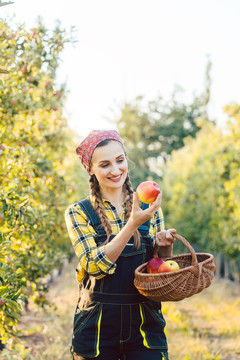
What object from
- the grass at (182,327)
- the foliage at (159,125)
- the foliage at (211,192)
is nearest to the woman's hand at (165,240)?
the grass at (182,327)

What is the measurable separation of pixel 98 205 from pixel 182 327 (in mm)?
3721

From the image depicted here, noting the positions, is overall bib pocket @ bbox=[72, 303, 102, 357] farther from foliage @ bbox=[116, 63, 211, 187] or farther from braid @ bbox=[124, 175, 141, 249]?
foliage @ bbox=[116, 63, 211, 187]

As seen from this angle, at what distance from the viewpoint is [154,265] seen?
2.09m

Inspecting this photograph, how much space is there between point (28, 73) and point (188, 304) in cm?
474

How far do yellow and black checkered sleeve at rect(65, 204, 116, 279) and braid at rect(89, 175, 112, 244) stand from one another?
0.07 metres

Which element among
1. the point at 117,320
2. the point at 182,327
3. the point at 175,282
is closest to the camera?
the point at 175,282

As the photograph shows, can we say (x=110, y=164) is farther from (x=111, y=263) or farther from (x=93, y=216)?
(x=111, y=263)

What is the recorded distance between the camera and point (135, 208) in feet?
6.10

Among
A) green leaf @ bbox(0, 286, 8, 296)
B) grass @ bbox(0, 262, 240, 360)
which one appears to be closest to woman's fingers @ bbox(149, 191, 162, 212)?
green leaf @ bbox(0, 286, 8, 296)

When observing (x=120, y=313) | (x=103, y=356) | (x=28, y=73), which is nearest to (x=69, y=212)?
(x=120, y=313)

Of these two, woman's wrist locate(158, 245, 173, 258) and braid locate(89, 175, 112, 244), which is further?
woman's wrist locate(158, 245, 173, 258)

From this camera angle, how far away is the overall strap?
2092mm

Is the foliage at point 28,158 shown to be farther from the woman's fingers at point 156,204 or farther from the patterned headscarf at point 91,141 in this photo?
the woman's fingers at point 156,204

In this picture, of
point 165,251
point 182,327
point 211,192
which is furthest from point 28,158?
point 211,192
